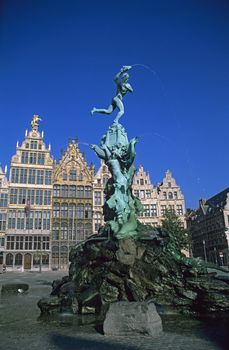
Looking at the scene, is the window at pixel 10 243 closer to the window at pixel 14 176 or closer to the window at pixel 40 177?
the window at pixel 14 176

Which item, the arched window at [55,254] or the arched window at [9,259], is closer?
the arched window at [9,259]

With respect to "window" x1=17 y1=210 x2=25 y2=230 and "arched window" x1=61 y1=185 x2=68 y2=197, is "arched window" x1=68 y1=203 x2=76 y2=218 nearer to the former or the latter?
"arched window" x1=61 y1=185 x2=68 y2=197

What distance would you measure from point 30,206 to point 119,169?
3550 cm

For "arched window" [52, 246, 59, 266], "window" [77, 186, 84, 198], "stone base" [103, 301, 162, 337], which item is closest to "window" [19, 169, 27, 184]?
"window" [77, 186, 84, 198]

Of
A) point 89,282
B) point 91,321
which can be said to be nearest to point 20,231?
point 89,282

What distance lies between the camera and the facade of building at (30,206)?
Answer: 50469 mm

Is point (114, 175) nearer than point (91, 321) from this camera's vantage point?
No

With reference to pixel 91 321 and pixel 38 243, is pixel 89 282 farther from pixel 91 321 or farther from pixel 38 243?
pixel 38 243

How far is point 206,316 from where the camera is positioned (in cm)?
1001

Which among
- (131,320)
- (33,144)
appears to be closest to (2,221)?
(33,144)

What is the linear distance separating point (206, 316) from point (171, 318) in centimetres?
125

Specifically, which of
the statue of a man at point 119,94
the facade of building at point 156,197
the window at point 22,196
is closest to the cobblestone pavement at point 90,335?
the statue of a man at point 119,94

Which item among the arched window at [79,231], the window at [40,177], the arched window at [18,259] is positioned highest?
the window at [40,177]

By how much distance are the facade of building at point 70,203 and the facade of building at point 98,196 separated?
95cm
